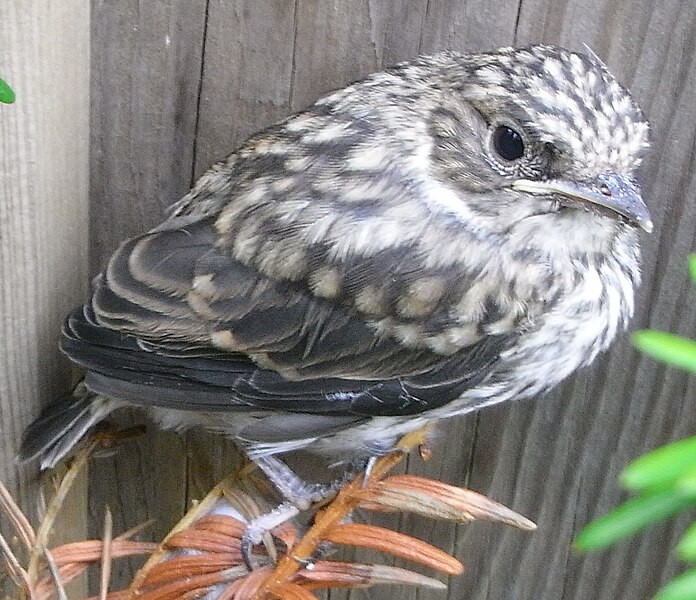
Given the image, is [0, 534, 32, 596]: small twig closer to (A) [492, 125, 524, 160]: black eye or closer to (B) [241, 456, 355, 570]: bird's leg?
(B) [241, 456, 355, 570]: bird's leg

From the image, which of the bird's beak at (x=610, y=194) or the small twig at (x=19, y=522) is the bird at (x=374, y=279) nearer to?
the bird's beak at (x=610, y=194)

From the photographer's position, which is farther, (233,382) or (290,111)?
(290,111)

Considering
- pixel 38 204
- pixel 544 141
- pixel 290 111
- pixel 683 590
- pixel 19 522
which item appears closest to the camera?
pixel 683 590

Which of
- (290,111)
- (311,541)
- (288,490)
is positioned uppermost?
(290,111)

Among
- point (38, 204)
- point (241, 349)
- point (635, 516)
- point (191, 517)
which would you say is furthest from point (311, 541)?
point (635, 516)

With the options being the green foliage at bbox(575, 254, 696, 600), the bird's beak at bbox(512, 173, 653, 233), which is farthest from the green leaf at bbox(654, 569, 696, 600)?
the bird's beak at bbox(512, 173, 653, 233)

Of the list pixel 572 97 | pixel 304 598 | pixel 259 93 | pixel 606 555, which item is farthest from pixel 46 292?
pixel 606 555

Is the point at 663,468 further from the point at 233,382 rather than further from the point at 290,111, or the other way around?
the point at 290,111
